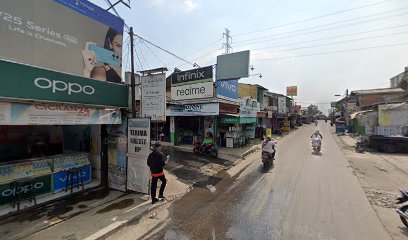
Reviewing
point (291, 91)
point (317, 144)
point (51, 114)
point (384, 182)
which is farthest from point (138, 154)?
point (291, 91)

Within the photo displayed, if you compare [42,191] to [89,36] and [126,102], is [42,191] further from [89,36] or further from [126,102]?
[89,36]

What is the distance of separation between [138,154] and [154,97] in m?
2.12

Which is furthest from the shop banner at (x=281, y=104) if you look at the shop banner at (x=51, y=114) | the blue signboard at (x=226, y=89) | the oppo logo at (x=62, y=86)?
the oppo logo at (x=62, y=86)

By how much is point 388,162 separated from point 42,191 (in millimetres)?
18150

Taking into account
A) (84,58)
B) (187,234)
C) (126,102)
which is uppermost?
(84,58)

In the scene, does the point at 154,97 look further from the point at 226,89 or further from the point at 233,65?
the point at 226,89

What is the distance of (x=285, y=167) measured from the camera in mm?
11992

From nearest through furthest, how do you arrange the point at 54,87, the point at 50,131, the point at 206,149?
the point at 54,87 → the point at 50,131 → the point at 206,149

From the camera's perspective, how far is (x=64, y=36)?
6.30m

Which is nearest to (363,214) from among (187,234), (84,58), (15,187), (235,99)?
(187,234)

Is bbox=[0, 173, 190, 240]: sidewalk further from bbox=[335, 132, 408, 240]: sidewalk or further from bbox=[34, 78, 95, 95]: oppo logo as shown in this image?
bbox=[335, 132, 408, 240]: sidewalk

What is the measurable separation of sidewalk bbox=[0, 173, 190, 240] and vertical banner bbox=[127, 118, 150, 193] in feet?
1.29

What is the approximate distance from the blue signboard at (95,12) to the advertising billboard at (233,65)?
9.61 meters

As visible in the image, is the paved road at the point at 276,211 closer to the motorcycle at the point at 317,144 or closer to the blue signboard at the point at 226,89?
the motorcycle at the point at 317,144
